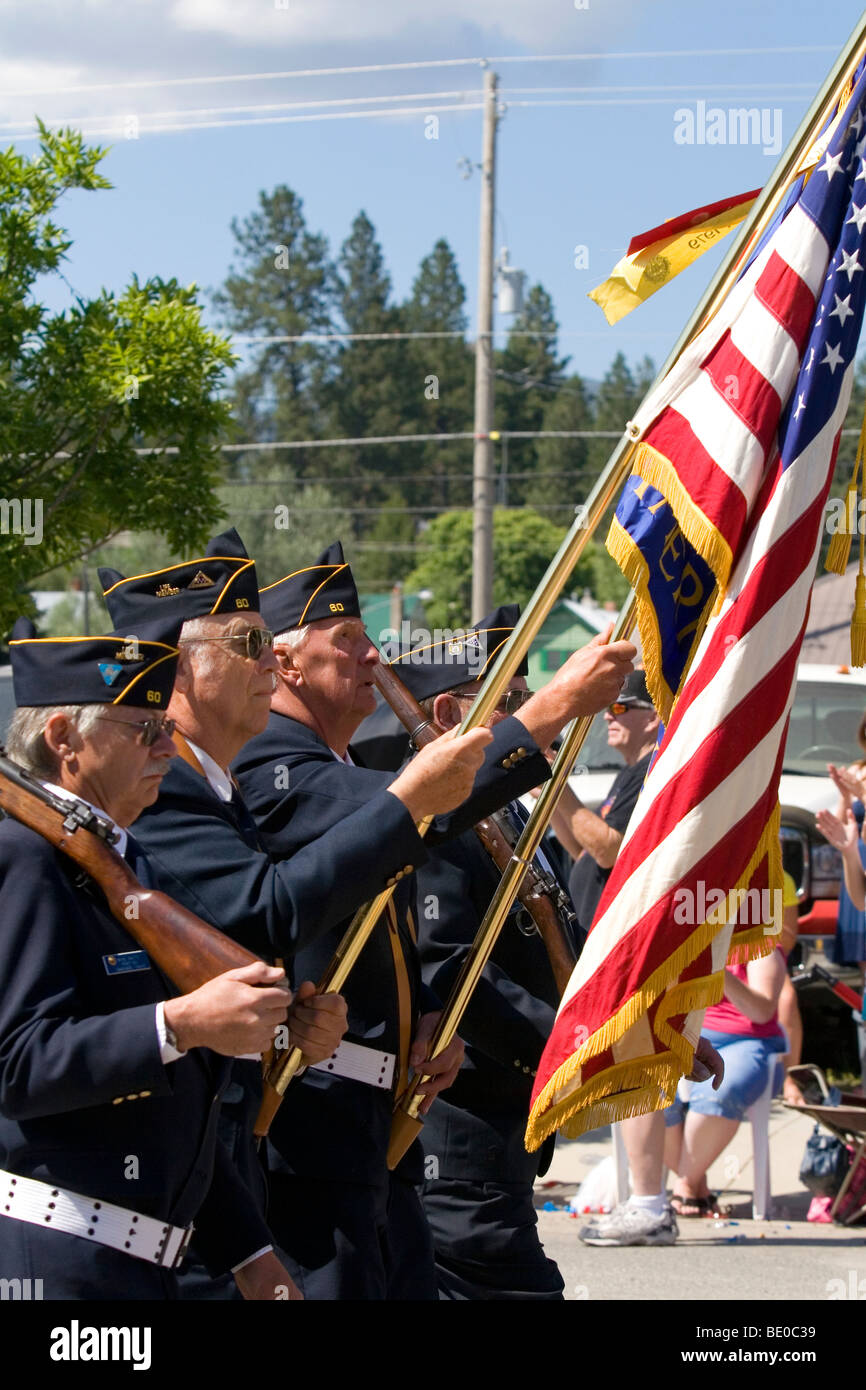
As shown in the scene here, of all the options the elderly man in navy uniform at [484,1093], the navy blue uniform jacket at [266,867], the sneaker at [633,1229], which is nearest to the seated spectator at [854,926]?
the sneaker at [633,1229]

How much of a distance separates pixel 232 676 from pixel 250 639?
9cm

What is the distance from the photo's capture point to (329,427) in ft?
251

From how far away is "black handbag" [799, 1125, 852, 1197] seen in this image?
7.30 meters

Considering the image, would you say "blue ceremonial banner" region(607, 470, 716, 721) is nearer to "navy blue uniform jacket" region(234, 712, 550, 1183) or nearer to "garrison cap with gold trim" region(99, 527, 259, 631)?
"navy blue uniform jacket" region(234, 712, 550, 1183)

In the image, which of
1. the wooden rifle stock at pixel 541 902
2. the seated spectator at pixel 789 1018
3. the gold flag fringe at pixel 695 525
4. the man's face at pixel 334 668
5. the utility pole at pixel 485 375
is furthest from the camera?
the utility pole at pixel 485 375

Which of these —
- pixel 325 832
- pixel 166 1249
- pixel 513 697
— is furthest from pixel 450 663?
pixel 166 1249

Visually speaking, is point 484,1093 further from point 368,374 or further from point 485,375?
point 368,374

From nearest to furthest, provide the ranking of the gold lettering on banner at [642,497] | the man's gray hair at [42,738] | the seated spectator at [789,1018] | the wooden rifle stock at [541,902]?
the man's gray hair at [42,738], the gold lettering on banner at [642,497], the wooden rifle stock at [541,902], the seated spectator at [789,1018]

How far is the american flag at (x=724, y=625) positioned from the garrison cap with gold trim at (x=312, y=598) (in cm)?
79

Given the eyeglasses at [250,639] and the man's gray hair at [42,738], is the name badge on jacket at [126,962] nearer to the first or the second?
the man's gray hair at [42,738]

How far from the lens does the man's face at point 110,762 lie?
2.97 m

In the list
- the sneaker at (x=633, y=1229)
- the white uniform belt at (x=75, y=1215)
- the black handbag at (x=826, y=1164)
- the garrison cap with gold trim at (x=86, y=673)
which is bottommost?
the sneaker at (x=633, y=1229)
